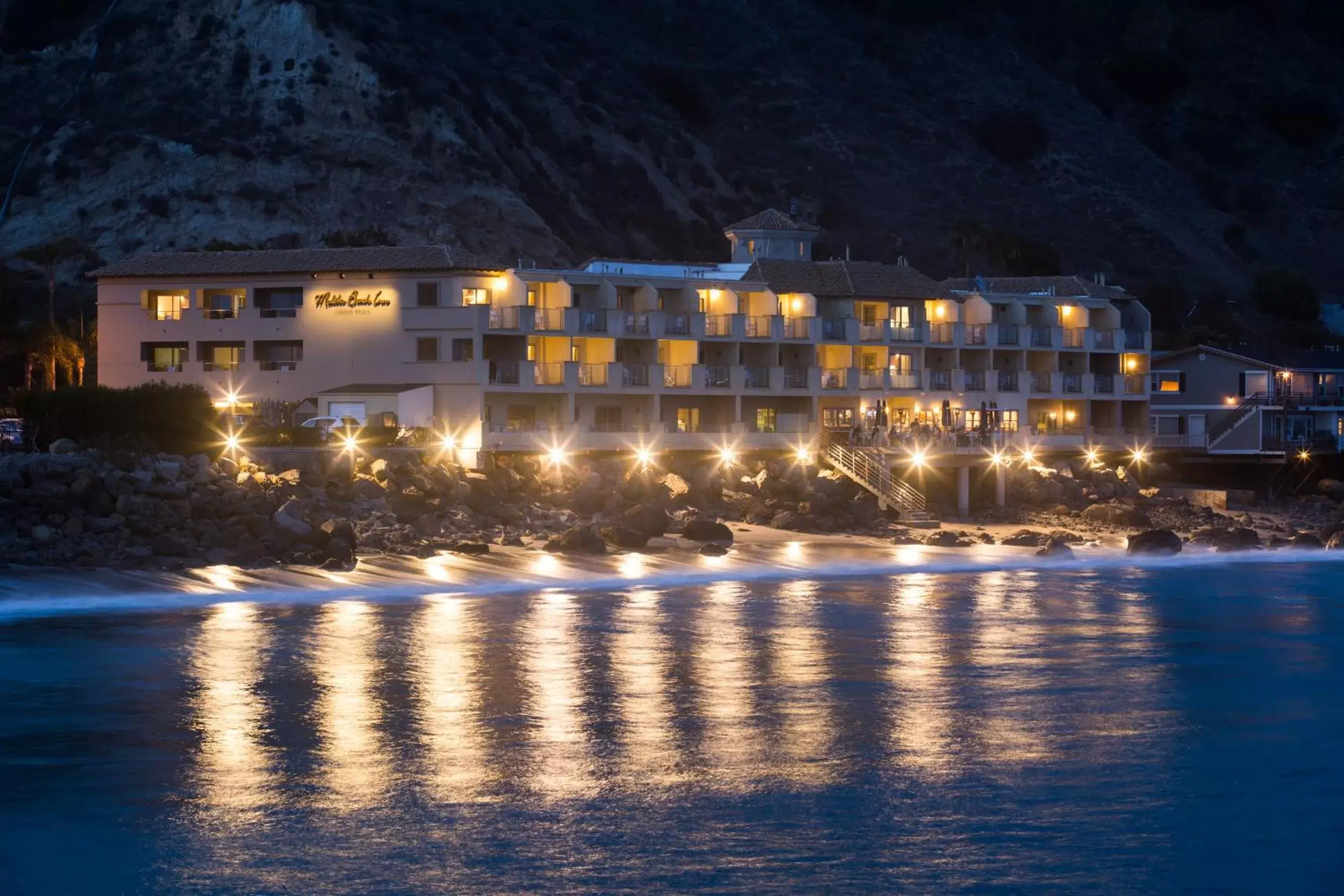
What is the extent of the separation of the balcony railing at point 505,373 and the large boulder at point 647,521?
13.2m

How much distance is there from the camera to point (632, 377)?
8375 cm

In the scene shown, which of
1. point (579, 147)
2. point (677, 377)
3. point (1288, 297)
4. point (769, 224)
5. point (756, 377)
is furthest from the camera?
point (579, 147)

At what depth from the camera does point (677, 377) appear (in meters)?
85.0

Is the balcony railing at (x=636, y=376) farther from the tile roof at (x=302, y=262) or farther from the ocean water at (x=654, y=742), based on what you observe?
the ocean water at (x=654, y=742)

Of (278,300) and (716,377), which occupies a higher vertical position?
(278,300)

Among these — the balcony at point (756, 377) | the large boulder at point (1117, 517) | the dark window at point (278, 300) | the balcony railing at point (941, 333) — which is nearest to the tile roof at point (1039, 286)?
the balcony railing at point (941, 333)

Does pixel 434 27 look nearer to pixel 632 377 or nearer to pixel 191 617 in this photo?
pixel 632 377

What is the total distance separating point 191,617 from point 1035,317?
198 ft

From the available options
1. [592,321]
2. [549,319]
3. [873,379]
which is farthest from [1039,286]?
[549,319]

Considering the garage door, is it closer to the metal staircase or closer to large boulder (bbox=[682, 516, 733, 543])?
large boulder (bbox=[682, 516, 733, 543])

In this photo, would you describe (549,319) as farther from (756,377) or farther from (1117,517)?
(1117,517)

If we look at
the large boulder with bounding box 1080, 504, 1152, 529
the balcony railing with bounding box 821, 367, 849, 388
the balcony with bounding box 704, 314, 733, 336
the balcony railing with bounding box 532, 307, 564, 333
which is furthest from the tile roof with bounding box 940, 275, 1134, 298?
the balcony railing with bounding box 532, 307, 564, 333

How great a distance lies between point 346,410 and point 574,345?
427 inches

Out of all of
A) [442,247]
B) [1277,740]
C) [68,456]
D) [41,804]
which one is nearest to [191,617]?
[68,456]
